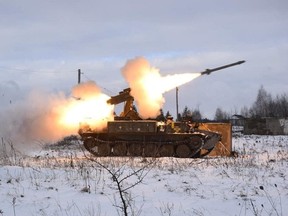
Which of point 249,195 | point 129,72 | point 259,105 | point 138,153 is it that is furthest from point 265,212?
point 259,105

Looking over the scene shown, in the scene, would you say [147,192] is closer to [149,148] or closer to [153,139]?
[149,148]

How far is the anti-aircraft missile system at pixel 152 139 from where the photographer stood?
2464 centimetres

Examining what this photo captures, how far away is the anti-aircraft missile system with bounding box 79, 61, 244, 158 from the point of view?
2464 centimetres

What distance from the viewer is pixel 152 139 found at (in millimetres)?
25062

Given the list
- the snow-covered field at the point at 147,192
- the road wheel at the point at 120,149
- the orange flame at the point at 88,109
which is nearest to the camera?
the snow-covered field at the point at 147,192

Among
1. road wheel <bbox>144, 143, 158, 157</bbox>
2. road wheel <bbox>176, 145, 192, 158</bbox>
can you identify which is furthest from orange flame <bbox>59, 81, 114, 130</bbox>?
road wheel <bbox>176, 145, 192, 158</bbox>

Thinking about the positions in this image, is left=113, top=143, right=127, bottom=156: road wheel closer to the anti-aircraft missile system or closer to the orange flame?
the anti-aircraft missile system

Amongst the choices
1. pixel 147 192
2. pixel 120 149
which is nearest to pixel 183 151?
pixel 120 149

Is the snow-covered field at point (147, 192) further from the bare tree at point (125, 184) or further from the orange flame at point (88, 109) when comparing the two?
the orange flame at point (88, 109)

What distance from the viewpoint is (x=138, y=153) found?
982 inches

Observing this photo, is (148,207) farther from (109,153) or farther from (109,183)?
(109,153)

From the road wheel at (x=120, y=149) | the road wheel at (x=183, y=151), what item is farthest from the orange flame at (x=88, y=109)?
the road wheel at (x=183, y=151)

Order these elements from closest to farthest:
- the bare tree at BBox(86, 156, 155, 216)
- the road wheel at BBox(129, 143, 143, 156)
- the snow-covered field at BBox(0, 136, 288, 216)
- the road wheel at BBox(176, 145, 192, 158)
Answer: the bare tree at BBox(86, 156, 155, 216) < the snow-covered field at BBox(0, 136, 288, 216) < the road wheel at BBox(176, 145, 192, 158) < the road wheel at BBox(129, 143, 143, 156)

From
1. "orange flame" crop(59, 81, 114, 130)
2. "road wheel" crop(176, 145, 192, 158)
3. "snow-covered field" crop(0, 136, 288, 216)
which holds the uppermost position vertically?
"orange flame" crop(59, 81, 114, 130)
